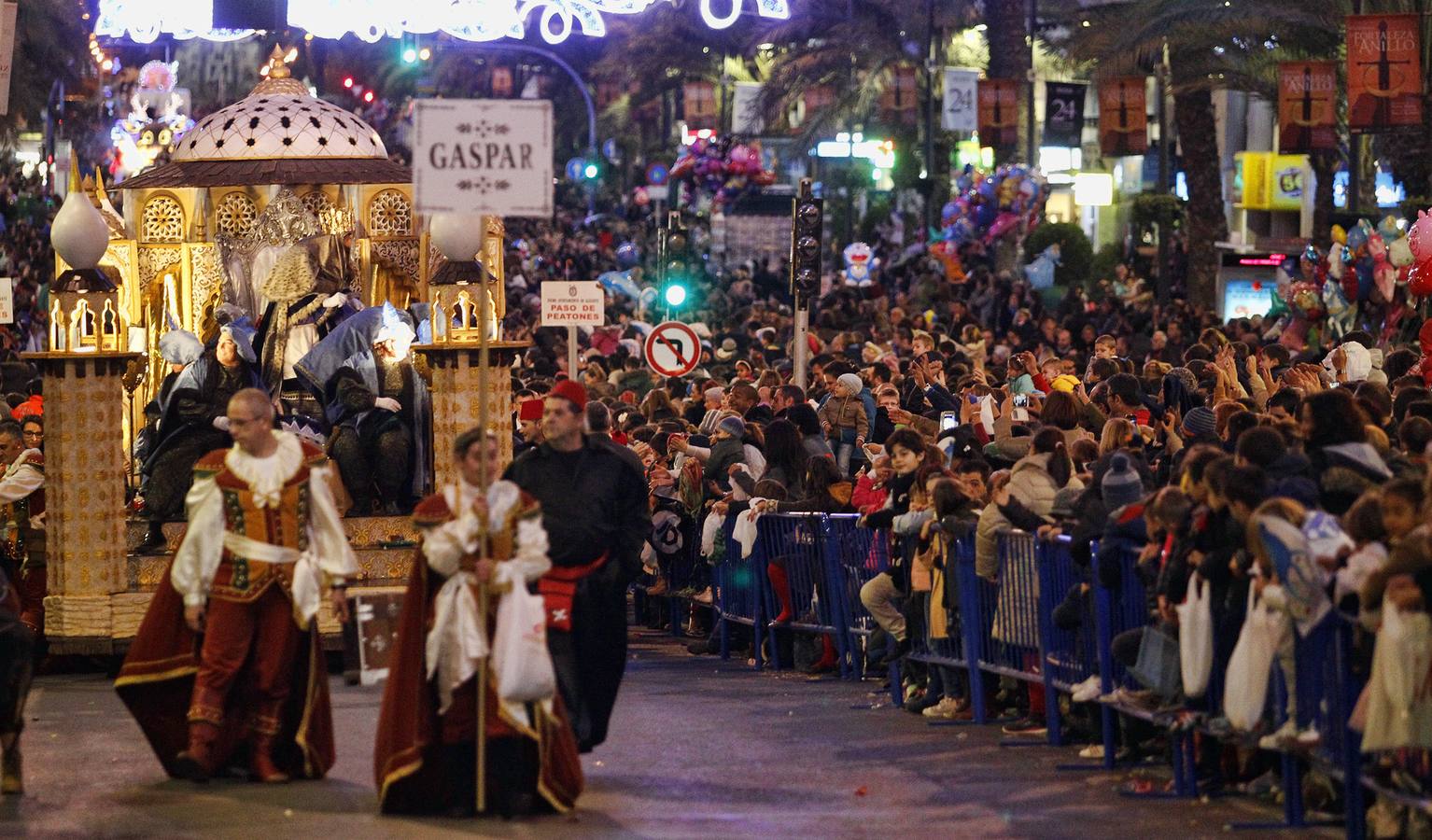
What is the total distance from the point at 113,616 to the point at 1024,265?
30.0 meters

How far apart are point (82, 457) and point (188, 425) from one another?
39.1 inches

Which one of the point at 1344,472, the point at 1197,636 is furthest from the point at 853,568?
the point at 1344,472

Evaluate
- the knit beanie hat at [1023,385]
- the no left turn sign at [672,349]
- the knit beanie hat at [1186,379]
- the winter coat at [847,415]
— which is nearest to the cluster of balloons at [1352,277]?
the knit beanie hat at [1023,385]

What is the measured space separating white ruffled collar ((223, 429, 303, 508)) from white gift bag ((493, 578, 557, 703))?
4.48ft

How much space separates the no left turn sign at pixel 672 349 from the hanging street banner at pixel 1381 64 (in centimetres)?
818

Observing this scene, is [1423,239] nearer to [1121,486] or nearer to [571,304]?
[571,304]

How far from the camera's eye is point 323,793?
429 inches

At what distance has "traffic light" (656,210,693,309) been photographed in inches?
1385

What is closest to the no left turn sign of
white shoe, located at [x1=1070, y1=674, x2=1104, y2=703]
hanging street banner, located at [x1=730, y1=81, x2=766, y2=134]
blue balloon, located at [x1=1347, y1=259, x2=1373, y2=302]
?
blue balloon, located at [x1=1347, y1=259, x2=1373, y2=302]

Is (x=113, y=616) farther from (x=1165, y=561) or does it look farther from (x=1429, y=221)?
(x=1429, y=221)

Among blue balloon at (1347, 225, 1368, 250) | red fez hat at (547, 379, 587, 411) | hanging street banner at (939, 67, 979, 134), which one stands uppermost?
hanging street banner at (939, 67, 979, 134)

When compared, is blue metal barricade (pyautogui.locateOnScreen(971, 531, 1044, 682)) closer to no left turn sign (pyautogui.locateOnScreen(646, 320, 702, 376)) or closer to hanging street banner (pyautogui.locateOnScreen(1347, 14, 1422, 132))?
no left turn sign (pyautogui.locateOnScreen(646, 320, 702, 376))

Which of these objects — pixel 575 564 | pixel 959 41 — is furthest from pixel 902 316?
pixel 959 41

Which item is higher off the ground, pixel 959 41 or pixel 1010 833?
pixel 959 41
